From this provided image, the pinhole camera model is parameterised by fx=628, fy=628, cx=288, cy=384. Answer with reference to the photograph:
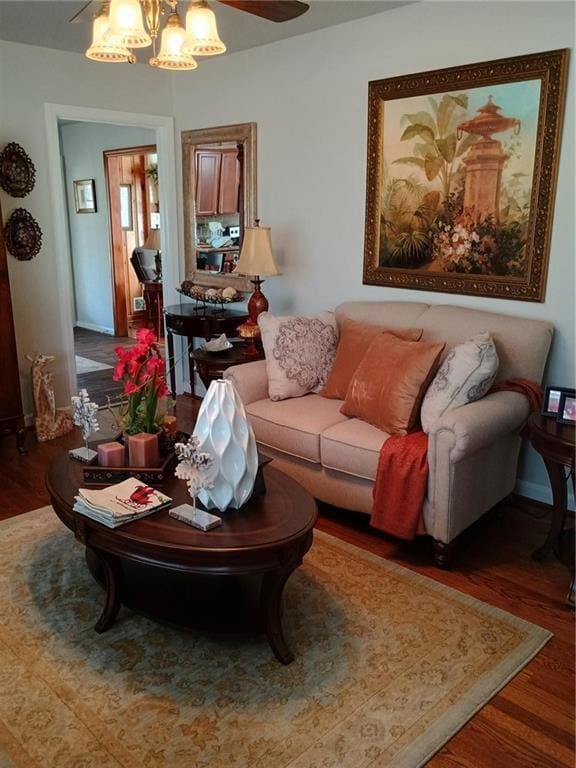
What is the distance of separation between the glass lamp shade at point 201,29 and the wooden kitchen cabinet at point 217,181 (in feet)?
7.79

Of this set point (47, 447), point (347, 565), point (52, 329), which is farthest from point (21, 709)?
point (52, 329)

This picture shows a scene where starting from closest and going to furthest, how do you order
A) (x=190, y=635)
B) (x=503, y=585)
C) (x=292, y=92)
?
1. (x=190, y=635)
2. (x=503, y=585)
3. (x=292, y=92)

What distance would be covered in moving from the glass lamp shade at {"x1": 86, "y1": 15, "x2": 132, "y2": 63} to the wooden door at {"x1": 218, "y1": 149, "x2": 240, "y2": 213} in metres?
2.42

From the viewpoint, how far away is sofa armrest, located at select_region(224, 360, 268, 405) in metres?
3.52

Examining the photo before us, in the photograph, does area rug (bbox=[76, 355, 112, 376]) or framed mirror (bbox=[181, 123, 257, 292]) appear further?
area rug (bbox=[76, 355, 112, 376])

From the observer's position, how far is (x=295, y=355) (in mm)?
3521

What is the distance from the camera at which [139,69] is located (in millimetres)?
4750

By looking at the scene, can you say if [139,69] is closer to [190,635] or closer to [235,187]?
[235,187]

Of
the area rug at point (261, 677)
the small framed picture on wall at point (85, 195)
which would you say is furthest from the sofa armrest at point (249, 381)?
the small framed picture on wall at point (85, 195)

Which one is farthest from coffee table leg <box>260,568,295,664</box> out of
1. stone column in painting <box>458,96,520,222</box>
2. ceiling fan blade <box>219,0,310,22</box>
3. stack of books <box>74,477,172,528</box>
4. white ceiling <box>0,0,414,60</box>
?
white ceiling <box>0,0,414,60</box>

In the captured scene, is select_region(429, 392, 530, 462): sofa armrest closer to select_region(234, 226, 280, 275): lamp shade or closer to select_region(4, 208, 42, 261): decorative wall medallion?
select_region(234, 226, 280, 275): lamp shade

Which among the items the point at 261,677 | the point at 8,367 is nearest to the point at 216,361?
the point at 8,367

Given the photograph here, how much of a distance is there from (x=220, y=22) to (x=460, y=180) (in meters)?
1.73

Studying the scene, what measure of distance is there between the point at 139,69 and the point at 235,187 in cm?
116
